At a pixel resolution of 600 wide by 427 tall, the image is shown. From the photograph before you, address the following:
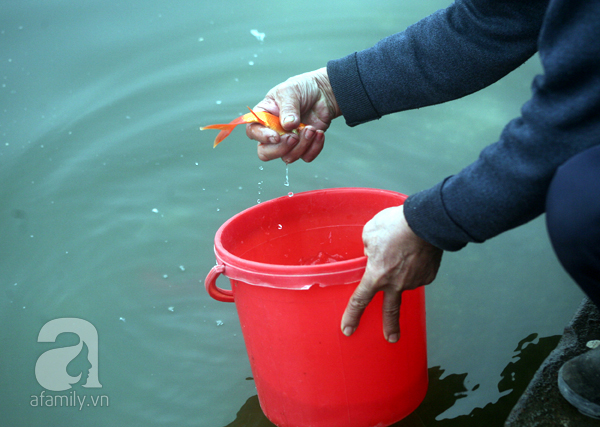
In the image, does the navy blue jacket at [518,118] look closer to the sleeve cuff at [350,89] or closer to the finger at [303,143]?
the sleeve cuff at [350,89]

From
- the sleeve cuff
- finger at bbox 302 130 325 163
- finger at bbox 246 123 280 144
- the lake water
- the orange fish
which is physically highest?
the sleeve cuff

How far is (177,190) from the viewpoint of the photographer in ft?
6.95

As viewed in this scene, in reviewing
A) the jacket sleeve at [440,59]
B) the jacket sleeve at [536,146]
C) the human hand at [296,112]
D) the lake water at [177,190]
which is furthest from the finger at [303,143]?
the lake water at [177,190]

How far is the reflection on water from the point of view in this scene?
1191 mm

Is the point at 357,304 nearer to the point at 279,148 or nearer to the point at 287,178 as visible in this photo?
the point at 279,148

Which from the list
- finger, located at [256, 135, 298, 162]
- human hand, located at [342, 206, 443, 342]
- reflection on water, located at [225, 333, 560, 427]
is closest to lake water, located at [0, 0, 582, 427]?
reflection on water, located at [225, 333, 560, 427]

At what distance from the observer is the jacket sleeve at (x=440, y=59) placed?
3.56 feet

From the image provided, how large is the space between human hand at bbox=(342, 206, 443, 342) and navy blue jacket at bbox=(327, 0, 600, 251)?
0.04 metres

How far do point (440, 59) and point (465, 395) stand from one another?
77 cm

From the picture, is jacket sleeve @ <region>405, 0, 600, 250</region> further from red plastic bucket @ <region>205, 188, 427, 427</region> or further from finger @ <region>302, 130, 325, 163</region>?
finger @ <region>302, 130, 325, 163</region>

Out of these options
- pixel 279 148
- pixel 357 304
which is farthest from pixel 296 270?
pixel 279 148

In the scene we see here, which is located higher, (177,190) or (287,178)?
(287,178)

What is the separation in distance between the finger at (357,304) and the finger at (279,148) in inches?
16.8

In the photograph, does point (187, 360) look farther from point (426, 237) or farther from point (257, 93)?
point (257, 93)
